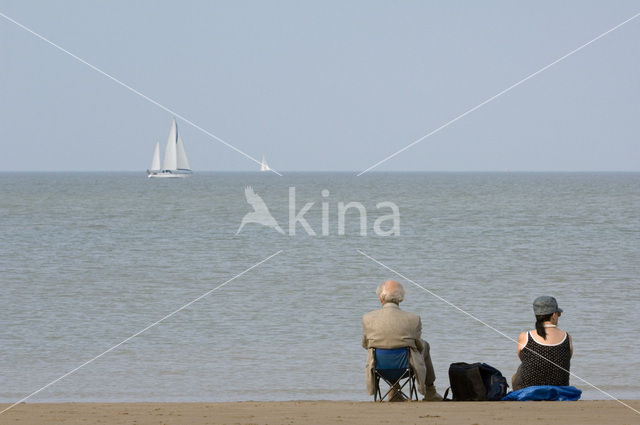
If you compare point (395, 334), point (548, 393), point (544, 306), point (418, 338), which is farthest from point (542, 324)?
point (395, 334)

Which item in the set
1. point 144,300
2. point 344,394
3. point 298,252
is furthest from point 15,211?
point 344,394

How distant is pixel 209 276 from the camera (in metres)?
20.2

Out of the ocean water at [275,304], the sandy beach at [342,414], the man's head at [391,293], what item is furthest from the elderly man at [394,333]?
the ocean water at [275,304]

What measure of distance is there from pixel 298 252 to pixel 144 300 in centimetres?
1072

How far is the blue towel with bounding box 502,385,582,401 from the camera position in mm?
6918

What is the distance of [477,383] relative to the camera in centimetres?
717

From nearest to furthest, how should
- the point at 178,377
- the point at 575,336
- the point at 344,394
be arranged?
the point at 344,394 < the point at 178,377 < the point at 575,336

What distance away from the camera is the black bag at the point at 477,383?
282 inches

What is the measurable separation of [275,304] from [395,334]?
8273mm

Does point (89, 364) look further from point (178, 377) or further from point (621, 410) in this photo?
point (621, 410)

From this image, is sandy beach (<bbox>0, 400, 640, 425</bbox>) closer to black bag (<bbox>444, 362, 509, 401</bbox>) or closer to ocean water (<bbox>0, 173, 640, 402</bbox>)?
black bag (<bbox>444, 362, 509, 401</bbox>)

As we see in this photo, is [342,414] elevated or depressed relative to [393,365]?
depressed
